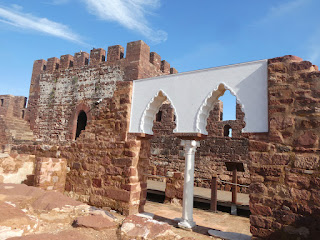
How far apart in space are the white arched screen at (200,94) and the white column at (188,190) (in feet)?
1.17

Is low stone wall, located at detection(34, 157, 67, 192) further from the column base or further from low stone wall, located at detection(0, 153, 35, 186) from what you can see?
the column base

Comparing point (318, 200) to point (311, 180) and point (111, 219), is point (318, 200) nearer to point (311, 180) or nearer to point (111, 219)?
point (311, 180)

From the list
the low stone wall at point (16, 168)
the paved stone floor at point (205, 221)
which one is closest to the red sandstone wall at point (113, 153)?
the low stone wall at point (16, 168)

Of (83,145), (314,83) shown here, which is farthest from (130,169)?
(314,83)

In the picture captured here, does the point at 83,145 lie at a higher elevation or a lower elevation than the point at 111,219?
higher

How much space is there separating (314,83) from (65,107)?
40.4 ft

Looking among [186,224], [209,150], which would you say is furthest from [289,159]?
[209,150]

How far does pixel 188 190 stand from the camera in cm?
512

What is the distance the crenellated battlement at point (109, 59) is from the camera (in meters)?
11.8

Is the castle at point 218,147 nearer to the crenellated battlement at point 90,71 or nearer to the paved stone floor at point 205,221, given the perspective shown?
the paved stone floor at point 205,221

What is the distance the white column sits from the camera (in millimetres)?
4980

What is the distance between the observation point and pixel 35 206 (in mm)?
2719

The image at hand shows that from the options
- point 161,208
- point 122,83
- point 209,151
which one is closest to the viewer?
point 122,83

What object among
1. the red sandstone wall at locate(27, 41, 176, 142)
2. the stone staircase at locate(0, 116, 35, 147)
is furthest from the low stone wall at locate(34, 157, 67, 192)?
the stone staircase at locate(0, 116, 35, 147)
